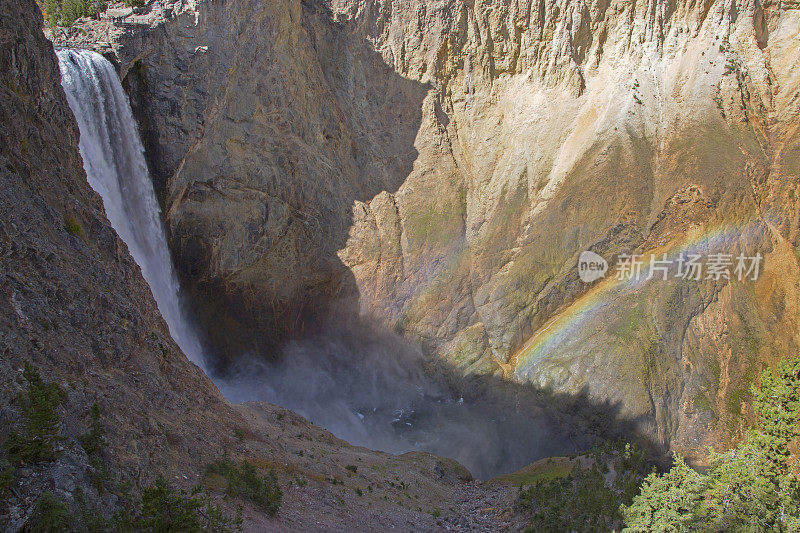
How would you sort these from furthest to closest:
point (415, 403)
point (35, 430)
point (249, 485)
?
point (415, 403) < point (249, 485) < point (35, 430)

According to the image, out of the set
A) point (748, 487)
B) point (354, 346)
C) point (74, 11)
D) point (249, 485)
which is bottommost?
point (748, 487)

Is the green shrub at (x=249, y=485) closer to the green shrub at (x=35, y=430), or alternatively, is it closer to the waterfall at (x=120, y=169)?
the green shrub at (x=35, y=430)

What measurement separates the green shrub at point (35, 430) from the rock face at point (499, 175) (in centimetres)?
1639

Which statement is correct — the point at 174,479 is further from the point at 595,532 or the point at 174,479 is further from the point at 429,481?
the point at 429,481

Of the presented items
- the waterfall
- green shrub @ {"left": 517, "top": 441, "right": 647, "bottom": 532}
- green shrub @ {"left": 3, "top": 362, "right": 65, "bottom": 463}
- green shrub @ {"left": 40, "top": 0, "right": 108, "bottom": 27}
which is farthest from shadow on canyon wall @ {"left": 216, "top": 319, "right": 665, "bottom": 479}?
green shrub @ {"left": 3, "top": 362, "right": 65, "bottom": 463}

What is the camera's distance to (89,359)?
891 centimetres

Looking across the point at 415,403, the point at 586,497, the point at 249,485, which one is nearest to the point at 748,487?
the point at 586,497

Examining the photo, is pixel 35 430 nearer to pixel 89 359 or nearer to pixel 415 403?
pixel 89 359

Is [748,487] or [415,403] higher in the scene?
[415,403]

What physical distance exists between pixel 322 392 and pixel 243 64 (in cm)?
1532

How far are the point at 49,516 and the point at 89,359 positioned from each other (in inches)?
157

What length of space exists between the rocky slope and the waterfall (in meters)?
6.95

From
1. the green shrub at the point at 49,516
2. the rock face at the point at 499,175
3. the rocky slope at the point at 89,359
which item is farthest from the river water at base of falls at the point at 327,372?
the green shrub at the point at 49,516

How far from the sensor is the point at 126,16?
2005 cm
